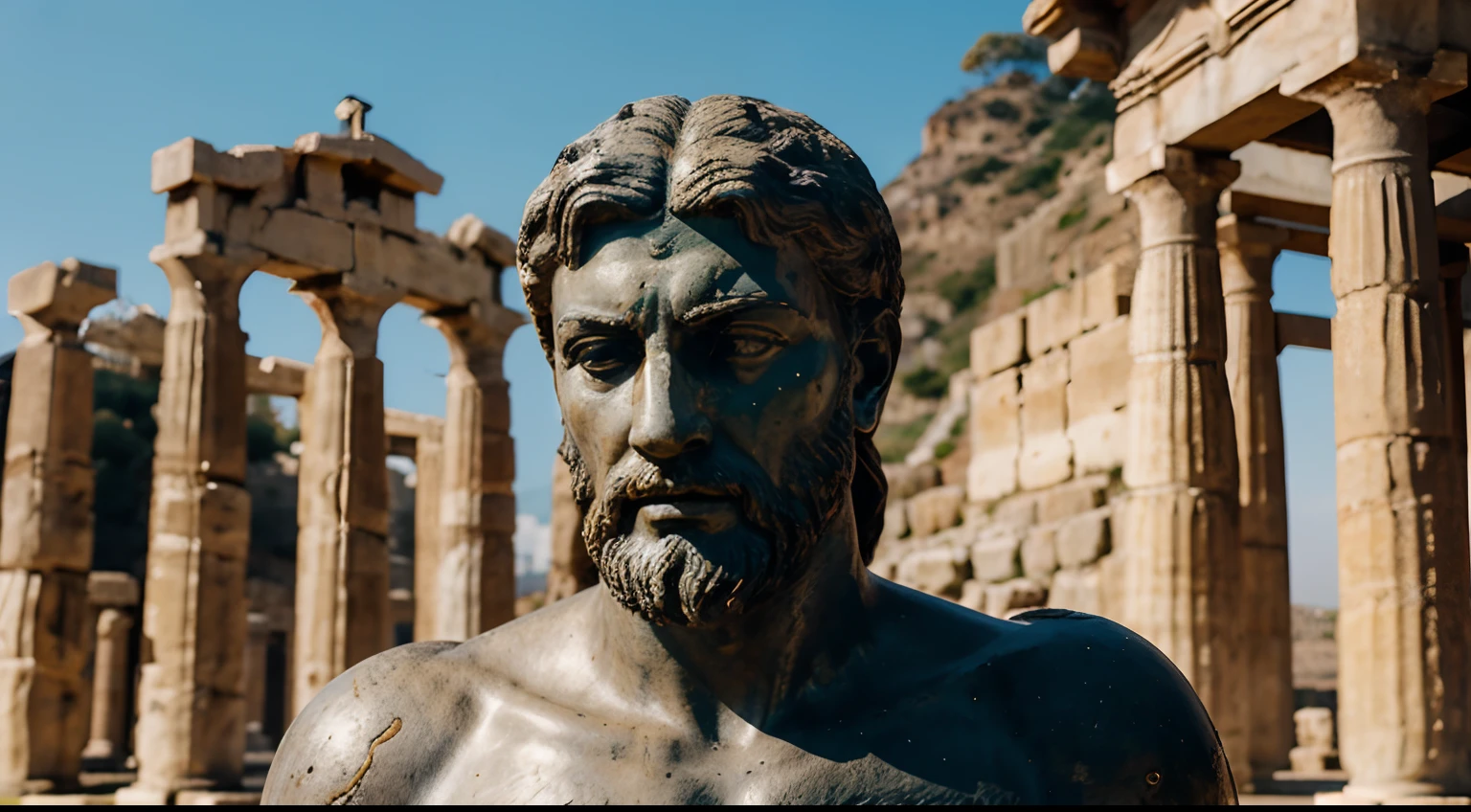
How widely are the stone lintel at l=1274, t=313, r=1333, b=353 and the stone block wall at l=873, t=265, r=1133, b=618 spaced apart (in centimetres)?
172

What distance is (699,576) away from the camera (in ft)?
6.21

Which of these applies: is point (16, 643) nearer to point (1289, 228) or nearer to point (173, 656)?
point (173, 656)

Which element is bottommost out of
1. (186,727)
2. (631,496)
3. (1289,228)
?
(186,727)

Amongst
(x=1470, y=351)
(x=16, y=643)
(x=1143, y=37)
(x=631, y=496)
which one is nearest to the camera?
(x=631, y=496)

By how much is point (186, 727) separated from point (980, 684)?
13.9 metres

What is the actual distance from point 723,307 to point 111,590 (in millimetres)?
23701

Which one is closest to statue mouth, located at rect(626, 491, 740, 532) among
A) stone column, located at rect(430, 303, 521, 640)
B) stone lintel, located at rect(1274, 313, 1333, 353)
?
stone lintel, located at rect(1274, 313, 1333, 353)

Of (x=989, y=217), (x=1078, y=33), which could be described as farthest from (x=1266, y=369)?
(x=989, y=217)

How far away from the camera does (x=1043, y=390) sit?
59.8 ft

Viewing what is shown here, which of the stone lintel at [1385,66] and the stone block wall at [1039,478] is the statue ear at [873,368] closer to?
the stone lintel at [1385,66]

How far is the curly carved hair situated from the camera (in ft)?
6.47

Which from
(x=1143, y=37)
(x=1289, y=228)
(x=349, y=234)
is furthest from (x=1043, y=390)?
(x=349, y=234)

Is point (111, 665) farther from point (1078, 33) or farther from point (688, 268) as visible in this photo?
point (688, 268)

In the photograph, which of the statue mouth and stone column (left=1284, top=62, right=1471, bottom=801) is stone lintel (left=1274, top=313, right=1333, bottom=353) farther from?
the statue mouth
